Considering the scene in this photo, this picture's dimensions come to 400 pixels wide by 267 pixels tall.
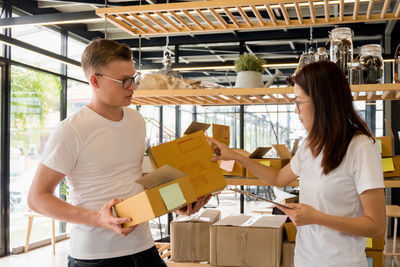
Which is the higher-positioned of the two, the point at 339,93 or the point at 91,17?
the point at 91,17

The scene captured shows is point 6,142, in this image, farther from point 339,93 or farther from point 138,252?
point 339,93

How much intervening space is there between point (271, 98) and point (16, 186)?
5.05 meters

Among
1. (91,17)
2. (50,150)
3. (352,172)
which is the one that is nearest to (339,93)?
(352,172)

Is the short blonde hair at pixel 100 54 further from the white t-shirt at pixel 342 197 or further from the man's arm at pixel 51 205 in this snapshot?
the white t-shirt at pixel 342 197

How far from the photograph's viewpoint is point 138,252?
1668 millimetres

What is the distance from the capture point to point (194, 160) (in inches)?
76.1

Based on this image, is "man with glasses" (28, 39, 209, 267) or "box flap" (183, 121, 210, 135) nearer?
"man with glasses" (28, 39, 209, 267)

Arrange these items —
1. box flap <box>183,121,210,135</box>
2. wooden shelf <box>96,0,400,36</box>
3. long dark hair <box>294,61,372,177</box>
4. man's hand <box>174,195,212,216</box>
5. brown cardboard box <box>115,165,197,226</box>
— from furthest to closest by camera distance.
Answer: wooden shelf <box>96,0,400,36</box>, box flap <box>183,121,210,135</box>, man's hand <box>174,195,212,216</box>, long dark hair <box>294,61,372,177</box>, brown cardboard box <box>115,165,197,226</box>

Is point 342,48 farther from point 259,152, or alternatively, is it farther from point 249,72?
point 259,152

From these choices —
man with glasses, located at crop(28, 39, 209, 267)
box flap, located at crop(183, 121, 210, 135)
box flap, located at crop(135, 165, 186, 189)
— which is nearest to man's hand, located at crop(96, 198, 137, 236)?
man with glasses, located at crop(28, 39, 209, 267)

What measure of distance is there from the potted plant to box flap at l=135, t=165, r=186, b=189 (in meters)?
1.36

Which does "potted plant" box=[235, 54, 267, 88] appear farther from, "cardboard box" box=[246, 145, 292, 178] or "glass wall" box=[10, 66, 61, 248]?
"glass wall" box=[10, 66, 61, 248]

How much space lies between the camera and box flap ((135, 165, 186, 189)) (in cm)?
145

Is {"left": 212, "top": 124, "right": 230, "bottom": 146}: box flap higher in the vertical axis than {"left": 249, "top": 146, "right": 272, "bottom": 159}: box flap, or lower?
higher
